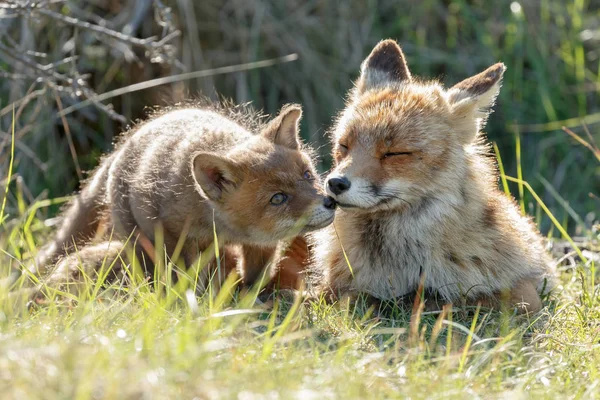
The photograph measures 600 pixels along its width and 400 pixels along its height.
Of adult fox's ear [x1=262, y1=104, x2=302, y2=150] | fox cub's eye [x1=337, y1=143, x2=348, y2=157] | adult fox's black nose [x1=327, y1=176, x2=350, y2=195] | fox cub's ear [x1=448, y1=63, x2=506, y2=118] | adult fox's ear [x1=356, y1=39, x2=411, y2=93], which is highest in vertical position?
adult fox's ear [x1=356, y1=39, x2=411, y2=93]

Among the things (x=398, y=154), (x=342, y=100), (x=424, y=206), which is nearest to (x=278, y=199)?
(x=398, y=154)

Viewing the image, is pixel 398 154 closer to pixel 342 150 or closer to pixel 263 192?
pixel 342 150

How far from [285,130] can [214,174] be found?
0.63m

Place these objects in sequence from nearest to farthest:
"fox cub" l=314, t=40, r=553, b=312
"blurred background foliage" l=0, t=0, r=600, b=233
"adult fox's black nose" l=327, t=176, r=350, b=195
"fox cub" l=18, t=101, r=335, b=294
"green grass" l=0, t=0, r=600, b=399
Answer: "green grass" l=0, t=0, r=600, b=399
"adult fox's black nose" l=327, t=176, r=350, b=195
"fox cub" l=314, t=40, r=553, b=312
"fox cub" l=18, t=101, r=335, b=294
"blurred background foliage" l=0, t=0, r=600, b=233

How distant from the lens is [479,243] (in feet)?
15.7

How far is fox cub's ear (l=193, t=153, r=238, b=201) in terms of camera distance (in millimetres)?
4617

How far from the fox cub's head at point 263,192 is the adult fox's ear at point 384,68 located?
0.80 meters

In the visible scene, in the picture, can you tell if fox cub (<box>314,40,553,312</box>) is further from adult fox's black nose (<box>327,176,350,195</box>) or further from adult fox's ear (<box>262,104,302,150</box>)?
adult fox's ear (<box>262,104,302,150</box>)

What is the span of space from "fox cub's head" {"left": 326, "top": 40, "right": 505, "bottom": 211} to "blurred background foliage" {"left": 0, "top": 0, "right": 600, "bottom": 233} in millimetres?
3391

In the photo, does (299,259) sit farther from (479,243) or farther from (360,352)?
(360,352)

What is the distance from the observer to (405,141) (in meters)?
4.62

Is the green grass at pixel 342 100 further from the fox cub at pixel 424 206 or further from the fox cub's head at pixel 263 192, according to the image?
the fox cub's head at pixel 263 192

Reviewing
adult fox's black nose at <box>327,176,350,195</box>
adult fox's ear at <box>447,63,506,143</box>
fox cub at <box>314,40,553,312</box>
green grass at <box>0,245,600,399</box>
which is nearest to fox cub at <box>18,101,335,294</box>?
adult fox's black nose at <box>327,176,350,195</box>

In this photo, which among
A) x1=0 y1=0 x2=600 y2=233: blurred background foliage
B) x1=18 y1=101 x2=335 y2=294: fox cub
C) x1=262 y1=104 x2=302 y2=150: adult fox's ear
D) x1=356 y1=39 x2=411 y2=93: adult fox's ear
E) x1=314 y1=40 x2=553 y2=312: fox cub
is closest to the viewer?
x1=314 y1=40 x2=553 y2=312: fox cub
